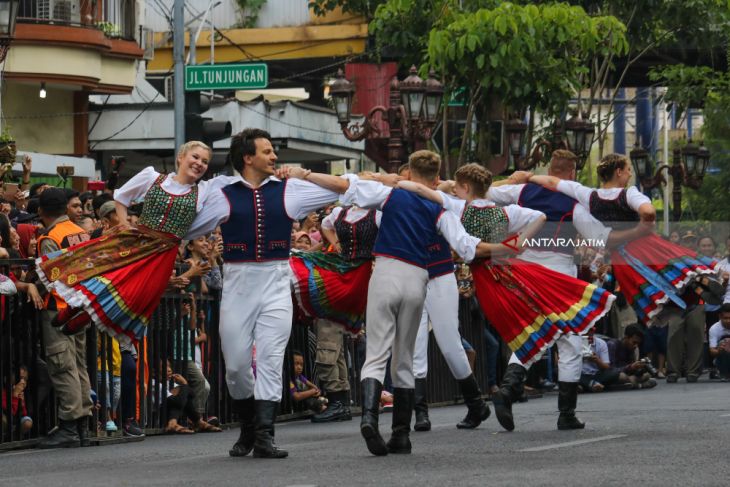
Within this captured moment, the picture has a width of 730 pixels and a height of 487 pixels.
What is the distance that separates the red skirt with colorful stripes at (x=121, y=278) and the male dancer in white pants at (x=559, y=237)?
8.56 feet

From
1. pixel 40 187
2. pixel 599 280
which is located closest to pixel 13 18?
pixel 40 187

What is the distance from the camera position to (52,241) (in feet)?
41.8

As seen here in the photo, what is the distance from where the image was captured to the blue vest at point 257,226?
1067 cm

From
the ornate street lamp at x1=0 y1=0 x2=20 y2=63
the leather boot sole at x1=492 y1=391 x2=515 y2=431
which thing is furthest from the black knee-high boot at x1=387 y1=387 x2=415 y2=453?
the ornate street lamp at x1=0 y1=0 x2=20 y2=63

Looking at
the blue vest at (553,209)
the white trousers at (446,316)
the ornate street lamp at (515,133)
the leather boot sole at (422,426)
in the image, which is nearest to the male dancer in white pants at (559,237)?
the blue vest at (553,209)

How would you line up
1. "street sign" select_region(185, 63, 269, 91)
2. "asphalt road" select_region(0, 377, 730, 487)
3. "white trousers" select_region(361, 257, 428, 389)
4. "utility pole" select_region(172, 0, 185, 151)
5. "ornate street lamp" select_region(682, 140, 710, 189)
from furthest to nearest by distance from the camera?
"ornate street lamp" select_region(682, 140, 710, 189)
"utility pole" select_region(172, 0, 185, 151)
"street sign" select_region(185, 63, 269, 91)
"white trousers" select_region(361, 257, 428, 389)
"asphalt road" select_region(0, 377, 730, 487)

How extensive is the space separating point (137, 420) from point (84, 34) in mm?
19327

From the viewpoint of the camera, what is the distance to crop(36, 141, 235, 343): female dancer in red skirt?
1112 cm

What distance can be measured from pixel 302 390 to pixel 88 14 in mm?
18350

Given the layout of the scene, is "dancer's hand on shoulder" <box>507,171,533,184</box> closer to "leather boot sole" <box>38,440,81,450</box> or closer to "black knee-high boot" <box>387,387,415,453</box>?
"black knee-high boot" <box>387,387,415,453</box>

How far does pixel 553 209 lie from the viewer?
1279cm

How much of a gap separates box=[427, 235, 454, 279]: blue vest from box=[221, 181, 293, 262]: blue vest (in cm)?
171

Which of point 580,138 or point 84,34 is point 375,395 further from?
point 84,34

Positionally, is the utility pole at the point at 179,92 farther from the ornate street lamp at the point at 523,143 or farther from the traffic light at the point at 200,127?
the ornate street lamp at the point at 523,143
